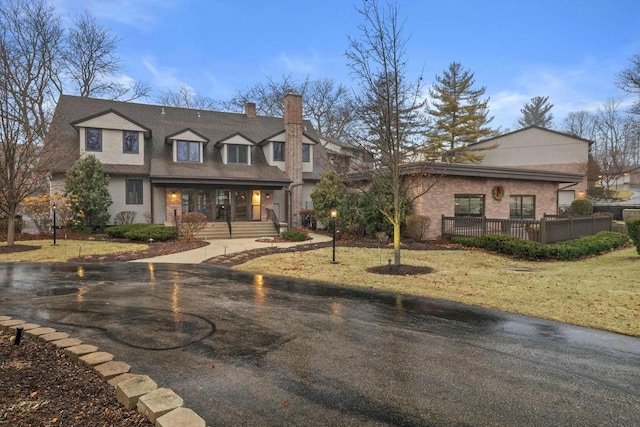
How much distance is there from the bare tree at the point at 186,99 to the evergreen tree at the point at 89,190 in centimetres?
2566

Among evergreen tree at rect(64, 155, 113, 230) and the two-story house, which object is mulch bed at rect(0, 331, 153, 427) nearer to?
the two-story house

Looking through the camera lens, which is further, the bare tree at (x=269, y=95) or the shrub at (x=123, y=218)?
the bare tree at (x=269, y=95)

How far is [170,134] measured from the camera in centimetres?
2455

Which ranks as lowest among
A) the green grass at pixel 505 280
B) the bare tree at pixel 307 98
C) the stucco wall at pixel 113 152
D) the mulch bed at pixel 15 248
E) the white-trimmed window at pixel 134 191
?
the green grass at pixel 505 280

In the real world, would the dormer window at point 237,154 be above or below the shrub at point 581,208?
above

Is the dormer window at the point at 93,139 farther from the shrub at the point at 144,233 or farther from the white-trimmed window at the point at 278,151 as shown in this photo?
the white-trimmed window at the point at 278,151

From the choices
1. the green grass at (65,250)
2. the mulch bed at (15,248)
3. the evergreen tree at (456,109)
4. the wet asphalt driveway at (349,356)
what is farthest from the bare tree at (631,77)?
the mulch bed at (15,248)

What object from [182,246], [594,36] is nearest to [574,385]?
[182,246]

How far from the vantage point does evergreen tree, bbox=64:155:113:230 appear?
62.3 ft

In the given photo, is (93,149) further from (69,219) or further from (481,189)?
(481,189)

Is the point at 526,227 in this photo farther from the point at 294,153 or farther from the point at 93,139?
the point at 93,139

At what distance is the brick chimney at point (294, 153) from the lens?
81.9ft

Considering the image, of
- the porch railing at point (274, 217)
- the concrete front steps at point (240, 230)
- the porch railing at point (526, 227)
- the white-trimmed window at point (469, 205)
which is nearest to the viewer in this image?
the porch railing at point (526, 227)

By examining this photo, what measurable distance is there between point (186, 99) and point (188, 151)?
23.3 m
